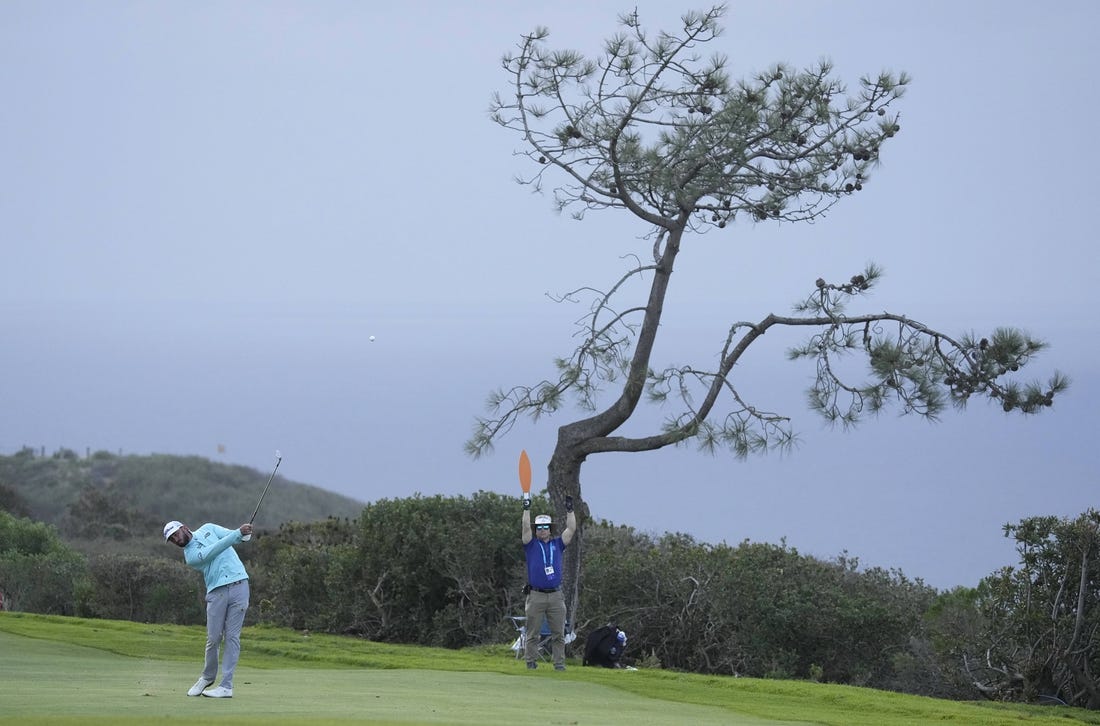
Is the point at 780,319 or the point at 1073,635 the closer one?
the point at 1073,635

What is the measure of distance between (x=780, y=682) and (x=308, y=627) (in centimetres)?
1236

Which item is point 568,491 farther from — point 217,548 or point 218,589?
point 217,548

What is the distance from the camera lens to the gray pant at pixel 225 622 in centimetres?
1391

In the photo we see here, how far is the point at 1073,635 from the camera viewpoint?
19406mm

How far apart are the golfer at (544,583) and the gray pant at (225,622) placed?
515cm

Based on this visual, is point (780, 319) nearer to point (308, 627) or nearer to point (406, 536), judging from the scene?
point (406, 536)

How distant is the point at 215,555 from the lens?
1386 centimetres

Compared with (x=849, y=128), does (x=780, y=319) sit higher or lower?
lower

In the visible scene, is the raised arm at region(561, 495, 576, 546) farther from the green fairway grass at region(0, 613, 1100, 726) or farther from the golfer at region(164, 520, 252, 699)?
the golfer at region(164, 520, 252, 699)

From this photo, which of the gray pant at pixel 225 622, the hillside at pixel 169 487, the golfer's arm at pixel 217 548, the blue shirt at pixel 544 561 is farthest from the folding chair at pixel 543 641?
the hillside at pixel 169 487

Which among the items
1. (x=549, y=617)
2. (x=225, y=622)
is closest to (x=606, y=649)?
(x=549, y=617)

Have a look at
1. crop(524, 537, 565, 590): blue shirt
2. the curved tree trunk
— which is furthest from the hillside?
crop(524, 537, 565, 590): blue shirt

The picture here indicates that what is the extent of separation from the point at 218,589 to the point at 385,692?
87.2 inches

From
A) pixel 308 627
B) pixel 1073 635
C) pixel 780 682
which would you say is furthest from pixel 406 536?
pixel 1073 635
